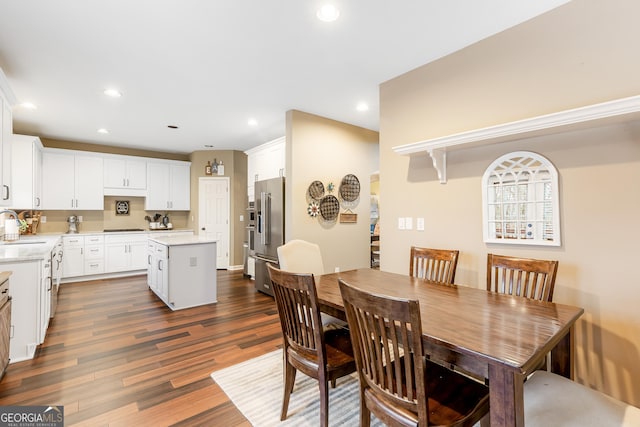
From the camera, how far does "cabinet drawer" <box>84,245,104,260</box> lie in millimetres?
5648

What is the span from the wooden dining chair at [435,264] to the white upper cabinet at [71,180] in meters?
6.26

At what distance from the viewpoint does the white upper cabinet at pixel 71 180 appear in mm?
5523

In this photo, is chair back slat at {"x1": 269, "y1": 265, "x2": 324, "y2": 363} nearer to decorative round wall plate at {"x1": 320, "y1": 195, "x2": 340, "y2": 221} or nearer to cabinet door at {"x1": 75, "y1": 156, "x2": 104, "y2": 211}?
decorative round wall plate at {"x1": 320, "y1": 195, "x2": 340, "y2": 221}

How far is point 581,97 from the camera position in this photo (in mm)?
2014

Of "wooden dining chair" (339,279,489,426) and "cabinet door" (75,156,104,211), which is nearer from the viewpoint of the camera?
"wooden dining chair" (339,279,489,426)

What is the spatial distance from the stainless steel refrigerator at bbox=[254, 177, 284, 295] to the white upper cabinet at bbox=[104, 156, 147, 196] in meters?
3.14

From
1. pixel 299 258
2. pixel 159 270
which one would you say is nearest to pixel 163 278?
pixel 159 270

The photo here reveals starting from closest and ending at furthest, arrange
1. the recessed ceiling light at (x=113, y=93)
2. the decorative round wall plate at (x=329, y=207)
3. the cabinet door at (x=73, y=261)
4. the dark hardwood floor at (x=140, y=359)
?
the dark hardwood floor at (x=140, y=359) < the recessed ceiling light at (x=113, y=93) < the decorative round wall plate at (x=329, y=207) < the cabinet door at (x=73, y=261)

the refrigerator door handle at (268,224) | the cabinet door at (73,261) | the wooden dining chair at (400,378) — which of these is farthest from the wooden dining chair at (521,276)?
the cabinet door at (73,261)

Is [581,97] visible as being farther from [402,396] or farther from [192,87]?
[192,87]

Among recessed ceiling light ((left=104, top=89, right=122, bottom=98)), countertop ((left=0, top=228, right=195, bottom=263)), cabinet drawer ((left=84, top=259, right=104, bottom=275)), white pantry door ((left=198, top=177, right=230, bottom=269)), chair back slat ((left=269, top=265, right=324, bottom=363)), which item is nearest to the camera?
chair back slat ((left=269, top=265, right=324, bottom=363))

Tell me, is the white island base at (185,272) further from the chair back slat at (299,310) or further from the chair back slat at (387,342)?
the chair back slat at (387,342)

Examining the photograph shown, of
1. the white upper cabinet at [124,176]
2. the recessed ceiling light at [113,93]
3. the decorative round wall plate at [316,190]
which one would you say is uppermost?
the recessed ceiling light at [113,93]

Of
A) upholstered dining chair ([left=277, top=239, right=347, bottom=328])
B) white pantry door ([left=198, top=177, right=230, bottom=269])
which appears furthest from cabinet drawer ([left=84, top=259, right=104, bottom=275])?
upholstered dining chair ([left=277, top=239, right=347, bottom=328])
